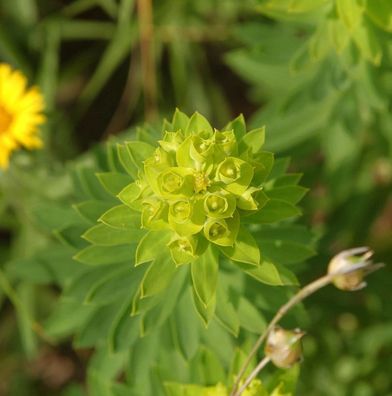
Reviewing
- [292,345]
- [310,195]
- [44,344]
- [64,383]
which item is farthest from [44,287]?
[292,345]

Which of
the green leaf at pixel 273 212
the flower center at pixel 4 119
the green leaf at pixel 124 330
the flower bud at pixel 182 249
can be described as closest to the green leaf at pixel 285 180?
the green leaf at pixel 273 212

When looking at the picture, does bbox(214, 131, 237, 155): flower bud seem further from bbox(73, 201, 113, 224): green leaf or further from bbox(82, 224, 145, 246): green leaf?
bbox(73, 201, 113, 224): green leaf

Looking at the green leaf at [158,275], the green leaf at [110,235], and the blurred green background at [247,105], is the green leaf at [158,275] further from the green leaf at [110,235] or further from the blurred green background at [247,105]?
the blurred green background at [247,105]

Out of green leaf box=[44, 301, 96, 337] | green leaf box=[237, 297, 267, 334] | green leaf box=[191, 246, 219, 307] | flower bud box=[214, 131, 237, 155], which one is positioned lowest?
green leaf box=[237, 297, 267, 334]

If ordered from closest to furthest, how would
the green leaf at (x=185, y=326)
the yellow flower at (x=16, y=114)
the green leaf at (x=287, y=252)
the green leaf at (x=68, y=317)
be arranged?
the green leaf at (x=287, y=252) < the green leaf at (x=185, y=326) < the green leaf at (x=68, y=317) < the yellow flower at (x=16, y=114)

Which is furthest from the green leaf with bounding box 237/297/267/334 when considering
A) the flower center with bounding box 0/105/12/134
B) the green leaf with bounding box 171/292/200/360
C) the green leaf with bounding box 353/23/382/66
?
the flower center with bounding box 0/105/12/134

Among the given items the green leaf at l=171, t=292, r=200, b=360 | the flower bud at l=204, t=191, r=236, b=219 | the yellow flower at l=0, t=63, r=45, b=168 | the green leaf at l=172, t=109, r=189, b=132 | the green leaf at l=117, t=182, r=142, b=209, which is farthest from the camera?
the yellow flower at l=0, t=63, r=45, b=168

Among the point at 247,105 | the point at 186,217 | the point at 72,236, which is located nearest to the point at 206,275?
the point at 186,217
